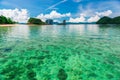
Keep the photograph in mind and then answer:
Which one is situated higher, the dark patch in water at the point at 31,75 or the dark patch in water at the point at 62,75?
the dark patch in water at the point at 31,75

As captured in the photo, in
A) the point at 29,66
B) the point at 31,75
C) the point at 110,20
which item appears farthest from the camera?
the point at 110,20

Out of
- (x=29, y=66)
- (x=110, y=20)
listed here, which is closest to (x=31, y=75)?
(x=29, y=66)

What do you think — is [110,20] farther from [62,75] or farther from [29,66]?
[62,75]

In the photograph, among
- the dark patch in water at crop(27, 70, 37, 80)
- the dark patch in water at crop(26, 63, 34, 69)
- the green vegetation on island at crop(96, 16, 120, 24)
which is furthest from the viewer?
the green vegetation on island at crop(96, 16, 120, 24)

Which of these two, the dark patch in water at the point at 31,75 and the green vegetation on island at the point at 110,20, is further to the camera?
the green vegetation on island at the point at 110,20

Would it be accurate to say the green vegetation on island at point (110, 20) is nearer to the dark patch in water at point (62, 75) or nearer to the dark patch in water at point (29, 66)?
the dark patch in water at point (29, 66)

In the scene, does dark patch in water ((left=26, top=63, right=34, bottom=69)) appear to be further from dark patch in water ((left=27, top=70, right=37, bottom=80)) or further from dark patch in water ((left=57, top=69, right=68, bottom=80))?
dark patch in water ((left=57, top=69, right=68, bottom=80))

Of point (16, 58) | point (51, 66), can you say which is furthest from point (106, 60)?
point (16, 58)

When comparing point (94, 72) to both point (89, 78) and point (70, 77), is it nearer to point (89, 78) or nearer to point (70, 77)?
point (89, 78)

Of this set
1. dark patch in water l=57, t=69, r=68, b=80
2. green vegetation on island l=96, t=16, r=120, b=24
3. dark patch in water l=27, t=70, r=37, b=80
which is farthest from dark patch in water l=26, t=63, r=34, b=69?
green vegetation on island l=96, t=16, r=120, b=24

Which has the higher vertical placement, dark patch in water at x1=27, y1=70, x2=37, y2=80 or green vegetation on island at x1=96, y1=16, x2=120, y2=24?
green vegetation on island at x1=96, y1=16, x2=120, y2=24

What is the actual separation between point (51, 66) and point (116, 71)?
3403 mm

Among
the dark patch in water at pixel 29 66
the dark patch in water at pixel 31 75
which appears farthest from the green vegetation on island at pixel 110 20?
the dark patch in water at pixel 31 75

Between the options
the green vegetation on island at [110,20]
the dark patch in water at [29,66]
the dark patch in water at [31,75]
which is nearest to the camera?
the dark patch in water at [31,75]
